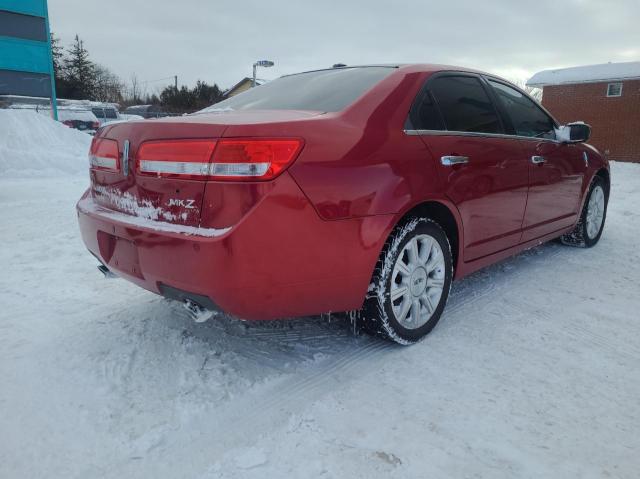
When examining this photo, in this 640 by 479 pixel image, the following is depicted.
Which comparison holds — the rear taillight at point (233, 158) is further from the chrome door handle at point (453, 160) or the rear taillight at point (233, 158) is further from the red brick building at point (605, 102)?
the red brick building at point (605, 102)

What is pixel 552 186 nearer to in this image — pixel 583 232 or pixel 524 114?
pixel 524 114

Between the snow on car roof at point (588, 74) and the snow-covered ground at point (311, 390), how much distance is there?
71.4ft

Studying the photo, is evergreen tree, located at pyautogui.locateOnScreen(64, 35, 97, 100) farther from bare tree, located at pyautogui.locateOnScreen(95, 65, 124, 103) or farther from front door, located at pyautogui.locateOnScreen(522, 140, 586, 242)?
front door, located at pyautogui.locateOnScreen(522, 140, 586, 242)

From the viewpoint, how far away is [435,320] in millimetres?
2752

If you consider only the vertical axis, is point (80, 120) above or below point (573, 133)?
above

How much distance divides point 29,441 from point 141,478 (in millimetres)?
523

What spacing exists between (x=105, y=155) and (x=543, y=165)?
302cm

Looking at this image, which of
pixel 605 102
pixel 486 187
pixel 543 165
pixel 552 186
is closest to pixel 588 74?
pixel 605 102

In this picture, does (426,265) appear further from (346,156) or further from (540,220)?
(540,220)

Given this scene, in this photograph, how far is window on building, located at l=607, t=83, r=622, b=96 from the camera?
21156 mm

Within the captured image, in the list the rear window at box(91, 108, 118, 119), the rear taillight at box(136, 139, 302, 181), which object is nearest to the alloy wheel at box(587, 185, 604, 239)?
the rear taillight at box(136, 139, 302, 181)

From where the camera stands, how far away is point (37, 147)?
37.6 ft

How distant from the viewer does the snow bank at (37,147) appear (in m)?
10.2

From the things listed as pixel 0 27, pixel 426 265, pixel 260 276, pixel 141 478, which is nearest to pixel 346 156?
pixel 260 276
